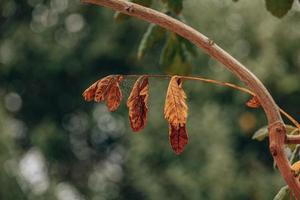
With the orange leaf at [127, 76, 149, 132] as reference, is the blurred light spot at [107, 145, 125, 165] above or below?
above

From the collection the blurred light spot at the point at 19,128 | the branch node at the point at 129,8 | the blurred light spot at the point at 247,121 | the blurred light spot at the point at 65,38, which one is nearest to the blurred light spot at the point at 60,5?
the blurred light spot at the point at 65,38

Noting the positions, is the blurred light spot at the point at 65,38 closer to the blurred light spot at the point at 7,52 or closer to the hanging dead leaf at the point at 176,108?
the blurred light spot at the point at 7,52

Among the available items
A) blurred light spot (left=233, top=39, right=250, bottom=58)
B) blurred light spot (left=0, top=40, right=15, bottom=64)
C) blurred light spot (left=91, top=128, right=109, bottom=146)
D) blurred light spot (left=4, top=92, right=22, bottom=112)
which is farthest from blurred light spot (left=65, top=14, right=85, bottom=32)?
blurred light spot (left=233, top=39, right=250, bottom=58)

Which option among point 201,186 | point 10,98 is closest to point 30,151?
point 10,98

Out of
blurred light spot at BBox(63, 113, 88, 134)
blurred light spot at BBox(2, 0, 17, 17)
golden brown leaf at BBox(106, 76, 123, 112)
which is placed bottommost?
golden brown leaf at BBox(106, 76, 123, 112)

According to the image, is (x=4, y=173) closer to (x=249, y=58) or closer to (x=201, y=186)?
(x=201, y=186)

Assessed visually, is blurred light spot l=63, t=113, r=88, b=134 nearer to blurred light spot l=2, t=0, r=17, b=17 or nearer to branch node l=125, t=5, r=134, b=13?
blurred light spot l=2, t=0, r=17, b=17
